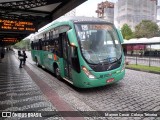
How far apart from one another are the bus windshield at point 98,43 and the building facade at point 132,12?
8769cm

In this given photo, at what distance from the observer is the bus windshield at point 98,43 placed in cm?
699

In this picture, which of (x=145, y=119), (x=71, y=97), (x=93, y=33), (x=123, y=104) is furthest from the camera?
(x=93, y=33)

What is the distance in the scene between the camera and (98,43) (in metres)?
7.27

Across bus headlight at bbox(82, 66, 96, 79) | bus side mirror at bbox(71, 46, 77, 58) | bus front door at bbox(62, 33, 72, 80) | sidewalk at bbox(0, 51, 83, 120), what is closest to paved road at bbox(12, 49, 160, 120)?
sidewalk at bbox(0, 51, 83, 120)

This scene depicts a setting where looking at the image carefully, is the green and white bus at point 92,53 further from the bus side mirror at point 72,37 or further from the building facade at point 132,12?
the building facade at point 132,12

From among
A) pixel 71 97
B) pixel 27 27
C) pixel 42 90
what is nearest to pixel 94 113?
pixel 71 97

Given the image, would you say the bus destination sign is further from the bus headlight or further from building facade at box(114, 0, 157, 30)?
building facade at box(114, 0, 157, 30)

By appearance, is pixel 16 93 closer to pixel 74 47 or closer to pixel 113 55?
pixel 74 47

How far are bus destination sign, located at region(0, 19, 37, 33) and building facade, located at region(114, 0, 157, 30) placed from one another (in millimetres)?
84573

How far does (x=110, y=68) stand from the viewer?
716 centimetres

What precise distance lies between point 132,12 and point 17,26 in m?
89.5

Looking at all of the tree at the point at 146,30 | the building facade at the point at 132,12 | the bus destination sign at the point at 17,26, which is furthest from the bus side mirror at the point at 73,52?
the building facade at the point at 132,12

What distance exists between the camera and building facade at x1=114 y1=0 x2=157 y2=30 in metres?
90.2

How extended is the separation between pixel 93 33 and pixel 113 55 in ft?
4.21
